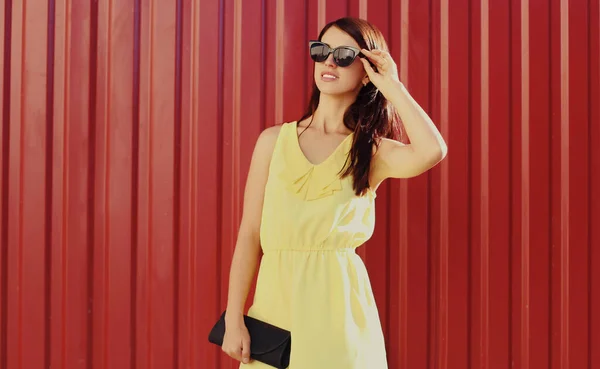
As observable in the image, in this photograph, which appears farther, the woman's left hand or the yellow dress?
the woman's left hand

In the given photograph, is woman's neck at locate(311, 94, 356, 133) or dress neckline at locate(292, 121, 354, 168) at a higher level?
woman's neck at locate(311, 94, 356, 133)

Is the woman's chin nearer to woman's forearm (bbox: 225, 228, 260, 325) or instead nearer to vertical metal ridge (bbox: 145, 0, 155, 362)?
woman's forearm (bbox: 225, 228, 260, 325)

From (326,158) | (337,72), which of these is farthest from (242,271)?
(337,72)

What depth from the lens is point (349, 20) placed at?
2.38 m

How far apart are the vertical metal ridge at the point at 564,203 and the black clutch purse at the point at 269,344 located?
1477 mm

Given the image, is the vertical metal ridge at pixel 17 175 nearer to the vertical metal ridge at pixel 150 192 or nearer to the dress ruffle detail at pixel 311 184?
the vertical metal ridge at pixel 150 192

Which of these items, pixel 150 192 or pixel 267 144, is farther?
pixel 150 192

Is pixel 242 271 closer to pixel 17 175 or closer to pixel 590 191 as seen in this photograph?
pixel 17 175

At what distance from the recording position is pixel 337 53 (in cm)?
229

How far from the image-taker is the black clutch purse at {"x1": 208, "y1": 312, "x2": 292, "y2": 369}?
2.15 m

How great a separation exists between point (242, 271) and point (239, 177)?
0.80 metres

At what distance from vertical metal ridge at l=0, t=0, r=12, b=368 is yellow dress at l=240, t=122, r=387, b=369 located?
1.51 metres

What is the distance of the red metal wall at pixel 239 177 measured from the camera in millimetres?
3014

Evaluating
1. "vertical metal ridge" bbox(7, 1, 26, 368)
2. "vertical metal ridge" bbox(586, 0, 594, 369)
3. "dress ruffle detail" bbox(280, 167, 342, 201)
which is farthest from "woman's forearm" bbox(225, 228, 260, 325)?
"vertical metal ridge" bbox(586, 0, 594, 369)
